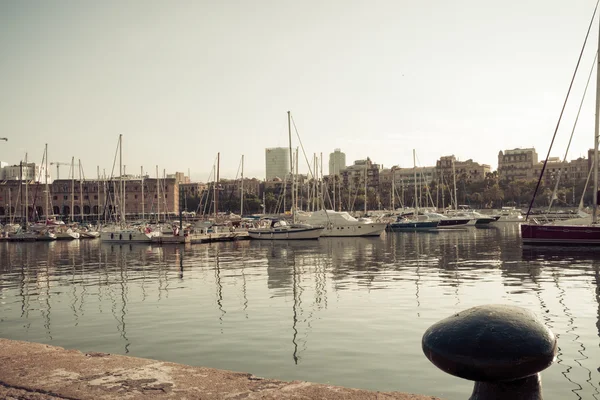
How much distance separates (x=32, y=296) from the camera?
2027cm

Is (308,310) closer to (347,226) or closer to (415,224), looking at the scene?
(347,226)

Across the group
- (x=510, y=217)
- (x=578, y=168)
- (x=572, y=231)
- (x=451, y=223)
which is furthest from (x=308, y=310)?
(x=578, y=168)

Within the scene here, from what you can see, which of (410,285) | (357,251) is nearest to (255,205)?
(357,251)

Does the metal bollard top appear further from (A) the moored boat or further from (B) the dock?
(B) the dock

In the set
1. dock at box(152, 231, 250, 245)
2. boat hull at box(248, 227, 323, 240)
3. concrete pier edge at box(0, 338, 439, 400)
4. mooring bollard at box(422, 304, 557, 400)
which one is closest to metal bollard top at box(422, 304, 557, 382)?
mooring bollard at box(422, 304, 557, 400)

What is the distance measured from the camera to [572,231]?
38531 millimetres

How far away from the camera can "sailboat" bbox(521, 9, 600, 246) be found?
37.7 metres

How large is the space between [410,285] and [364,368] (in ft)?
38.3

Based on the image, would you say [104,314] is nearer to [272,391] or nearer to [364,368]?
[364,368]

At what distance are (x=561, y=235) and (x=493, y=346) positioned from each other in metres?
39.2

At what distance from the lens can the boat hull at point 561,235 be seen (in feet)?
124

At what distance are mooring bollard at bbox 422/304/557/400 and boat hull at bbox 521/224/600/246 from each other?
3823 cm

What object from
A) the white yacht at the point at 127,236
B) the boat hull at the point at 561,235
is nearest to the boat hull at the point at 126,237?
the white yacht at the point at 127,236

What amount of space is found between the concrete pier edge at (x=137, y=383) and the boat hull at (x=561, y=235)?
3693cm
